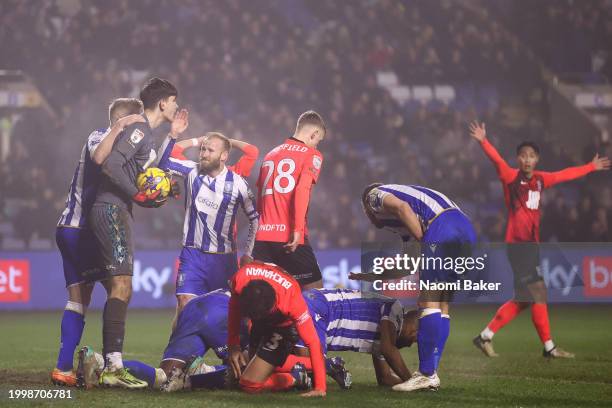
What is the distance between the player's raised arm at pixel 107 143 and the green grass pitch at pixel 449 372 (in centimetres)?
155

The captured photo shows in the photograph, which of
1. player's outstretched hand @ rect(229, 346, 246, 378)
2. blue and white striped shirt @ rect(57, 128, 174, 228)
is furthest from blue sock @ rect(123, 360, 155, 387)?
blue and white striped shirt @ rect(57, 128, 174, 228)

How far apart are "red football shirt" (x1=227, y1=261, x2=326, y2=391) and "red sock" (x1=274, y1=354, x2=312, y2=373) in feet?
1.33

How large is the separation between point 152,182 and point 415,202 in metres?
1.91

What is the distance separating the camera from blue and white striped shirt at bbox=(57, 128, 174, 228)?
20.9 ft

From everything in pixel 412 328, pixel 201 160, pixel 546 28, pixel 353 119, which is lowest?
pixel 412 328

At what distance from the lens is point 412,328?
248 inches

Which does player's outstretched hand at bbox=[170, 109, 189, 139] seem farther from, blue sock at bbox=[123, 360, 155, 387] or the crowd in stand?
the crowd in stand

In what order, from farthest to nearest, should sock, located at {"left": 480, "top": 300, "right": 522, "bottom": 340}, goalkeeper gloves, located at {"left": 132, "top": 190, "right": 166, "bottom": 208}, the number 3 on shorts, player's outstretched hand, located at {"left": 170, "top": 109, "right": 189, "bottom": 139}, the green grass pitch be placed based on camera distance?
1. sock, located at {"left": 480, "top": 300, "right": 522, "bottom": 340}
2. player's outstretched hand, located at {"left": 170, "top": 109, "right": 189, "bottom": 139}
3. goalkeeper gloves, located at {"left": 132, "top": 190, "right": 166, "bottom": 208}
4. the number 3 on shorts
5. the green grass pitch

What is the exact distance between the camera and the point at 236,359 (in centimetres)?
576

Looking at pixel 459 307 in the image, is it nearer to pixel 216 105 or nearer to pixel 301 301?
pixel 216 105

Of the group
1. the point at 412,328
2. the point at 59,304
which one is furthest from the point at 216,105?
the point at 412,328

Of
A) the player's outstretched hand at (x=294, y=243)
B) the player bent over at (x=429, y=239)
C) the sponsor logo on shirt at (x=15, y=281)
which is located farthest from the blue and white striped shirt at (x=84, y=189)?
the sponsor logo on shirt at (x=15, y=281)

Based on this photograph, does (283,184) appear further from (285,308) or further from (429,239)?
(285,308)

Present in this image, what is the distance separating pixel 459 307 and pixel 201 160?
325 inches
